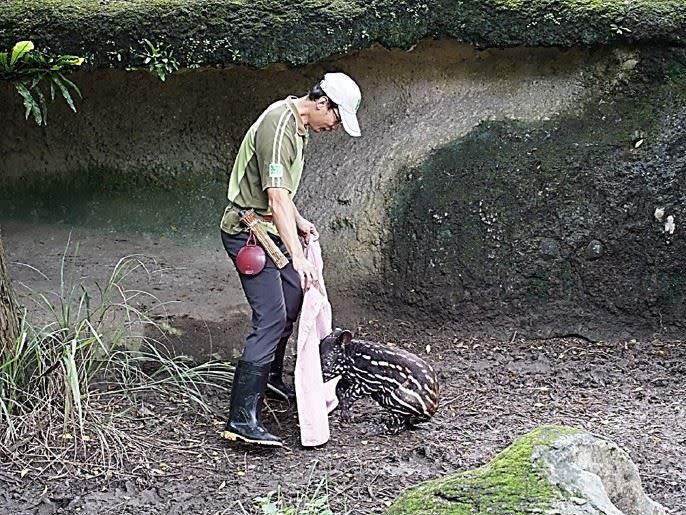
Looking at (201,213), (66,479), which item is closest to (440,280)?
(201,213)

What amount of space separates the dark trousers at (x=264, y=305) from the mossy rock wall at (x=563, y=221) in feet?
5.69

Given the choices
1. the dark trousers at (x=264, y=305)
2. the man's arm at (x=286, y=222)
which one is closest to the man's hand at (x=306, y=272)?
the man's arm at (x=286, y=222)

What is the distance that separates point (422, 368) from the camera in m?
4.62

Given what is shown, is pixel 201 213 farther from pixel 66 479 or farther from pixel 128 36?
pixel 66 479

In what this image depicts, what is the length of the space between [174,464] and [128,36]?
2.50m

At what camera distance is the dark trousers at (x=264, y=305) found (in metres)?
4.36

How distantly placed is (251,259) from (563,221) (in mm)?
2334

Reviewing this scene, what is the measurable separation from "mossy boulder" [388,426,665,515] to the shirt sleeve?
1793mm

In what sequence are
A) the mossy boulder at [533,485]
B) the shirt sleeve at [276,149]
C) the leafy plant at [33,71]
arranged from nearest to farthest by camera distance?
the mossy boulder at [533,485] → the shirt sleeve at [276,149] → the leafy plant at [33,71]

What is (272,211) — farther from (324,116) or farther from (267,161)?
(324,116)

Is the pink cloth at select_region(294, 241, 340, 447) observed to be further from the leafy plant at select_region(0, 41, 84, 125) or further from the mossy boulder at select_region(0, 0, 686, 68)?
the mossy boulder at select_region(0, 0, 686, 68)

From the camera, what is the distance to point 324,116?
13.9 feet

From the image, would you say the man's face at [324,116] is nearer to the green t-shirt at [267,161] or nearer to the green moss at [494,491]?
the green t-shirt at [267,161]

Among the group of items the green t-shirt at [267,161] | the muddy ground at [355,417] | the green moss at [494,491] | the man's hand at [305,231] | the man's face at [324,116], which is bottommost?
the muddy ground at [355,417]
